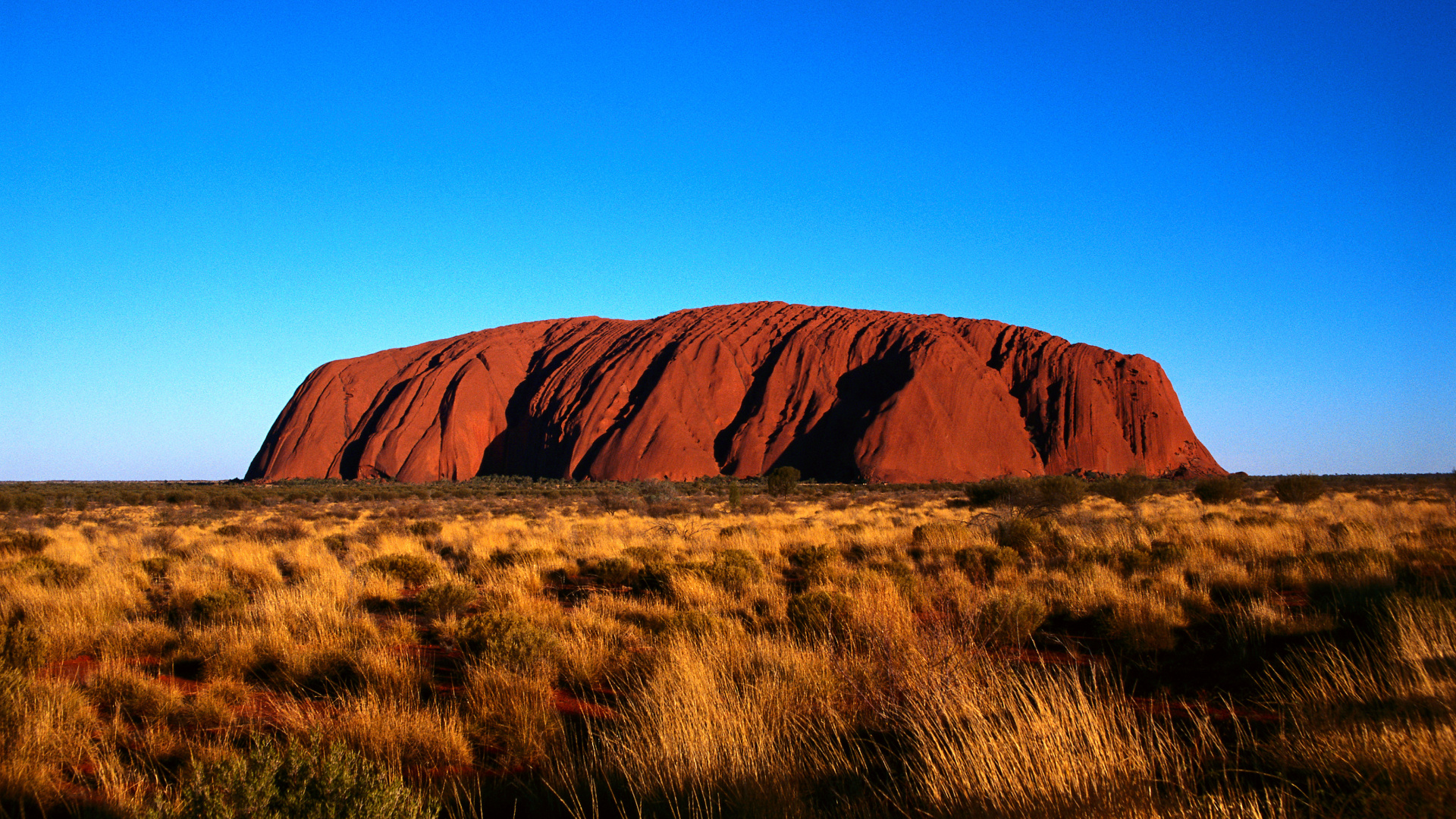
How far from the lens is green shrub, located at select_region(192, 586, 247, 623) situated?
7.13 metres

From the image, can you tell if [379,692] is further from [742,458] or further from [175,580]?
[742,458]

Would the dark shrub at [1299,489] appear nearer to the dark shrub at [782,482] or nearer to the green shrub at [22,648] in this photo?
the dark shrub at [782,482]

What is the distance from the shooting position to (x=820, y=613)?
650 cm

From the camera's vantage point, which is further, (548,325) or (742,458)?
(548,325)

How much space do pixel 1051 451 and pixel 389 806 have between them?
63.7 m

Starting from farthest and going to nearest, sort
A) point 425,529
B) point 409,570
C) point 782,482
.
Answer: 1. point 782,482
2. point 425,529
3. point 409,570

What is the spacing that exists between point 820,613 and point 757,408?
183 feet

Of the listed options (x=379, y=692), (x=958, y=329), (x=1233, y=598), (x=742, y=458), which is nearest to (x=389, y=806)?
(x=379, y=692)

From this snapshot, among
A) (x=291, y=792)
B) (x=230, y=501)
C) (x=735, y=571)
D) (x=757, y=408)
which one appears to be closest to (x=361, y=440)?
(x=757, y=408)

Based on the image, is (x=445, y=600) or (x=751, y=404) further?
(x=751, y=404)

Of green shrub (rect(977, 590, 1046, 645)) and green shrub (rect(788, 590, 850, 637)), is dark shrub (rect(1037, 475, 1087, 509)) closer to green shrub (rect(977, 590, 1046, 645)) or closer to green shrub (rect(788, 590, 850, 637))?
green shrub (rect(977, 590, 1046, 645))

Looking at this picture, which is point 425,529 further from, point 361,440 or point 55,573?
point 361,440

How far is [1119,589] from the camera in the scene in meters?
7.44

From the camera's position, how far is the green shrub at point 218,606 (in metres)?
7.13
